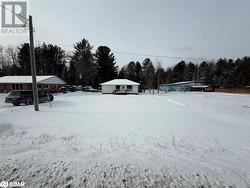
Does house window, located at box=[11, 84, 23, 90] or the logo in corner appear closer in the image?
the logo in corner

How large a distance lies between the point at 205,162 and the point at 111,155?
2.60 m

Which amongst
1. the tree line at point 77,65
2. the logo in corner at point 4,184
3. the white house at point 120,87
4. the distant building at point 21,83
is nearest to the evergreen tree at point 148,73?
the tree line at point 77,65

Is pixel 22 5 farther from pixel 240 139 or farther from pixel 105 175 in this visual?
pixel 240 139

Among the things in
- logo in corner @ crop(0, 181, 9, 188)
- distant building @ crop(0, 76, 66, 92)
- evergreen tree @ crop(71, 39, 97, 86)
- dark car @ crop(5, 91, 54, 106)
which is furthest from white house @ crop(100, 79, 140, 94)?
logo in corner @ crop(0, 181, 9, 188)

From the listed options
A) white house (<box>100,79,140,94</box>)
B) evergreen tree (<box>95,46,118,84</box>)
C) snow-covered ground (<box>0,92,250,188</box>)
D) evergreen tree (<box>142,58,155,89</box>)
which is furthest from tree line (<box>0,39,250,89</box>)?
snow-covered ground (<box>0,92,250,188</box>)

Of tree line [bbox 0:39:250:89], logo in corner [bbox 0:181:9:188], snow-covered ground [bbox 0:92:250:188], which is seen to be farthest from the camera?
tree line [bbox 0:39:250:89]

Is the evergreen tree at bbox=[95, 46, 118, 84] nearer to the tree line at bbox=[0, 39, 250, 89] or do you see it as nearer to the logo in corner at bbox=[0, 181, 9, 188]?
the tree line at bbox=[0, 39, 250, 89]

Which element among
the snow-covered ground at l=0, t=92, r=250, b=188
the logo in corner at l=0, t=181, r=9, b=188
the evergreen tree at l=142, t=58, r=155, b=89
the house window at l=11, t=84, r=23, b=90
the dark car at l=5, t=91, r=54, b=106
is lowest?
the snow-covered ground at l=0, t=92, r=250, b=188

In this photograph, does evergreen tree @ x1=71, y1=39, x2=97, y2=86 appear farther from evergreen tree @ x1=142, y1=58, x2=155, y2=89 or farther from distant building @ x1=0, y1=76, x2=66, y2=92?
evergreen tree @ x1=142, y1=58, x2=155, y2=89

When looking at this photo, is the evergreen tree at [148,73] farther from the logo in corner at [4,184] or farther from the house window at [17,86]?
the logo in corner at [4,184]

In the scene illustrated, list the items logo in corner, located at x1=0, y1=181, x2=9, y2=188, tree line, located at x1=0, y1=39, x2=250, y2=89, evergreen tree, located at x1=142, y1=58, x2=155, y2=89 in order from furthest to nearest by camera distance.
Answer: evergreen tree, located at x1=142, y1=58, x2=155, y2=89
tree line, located at x1=0, y1=39, x2=250, y2=89
logo in corner, located at x1=0, y1=181, x2=9, y2=188

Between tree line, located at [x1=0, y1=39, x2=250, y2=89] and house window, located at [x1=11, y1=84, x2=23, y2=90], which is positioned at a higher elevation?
tree line, located at [x1=0, y1=39, x2=250, y2=89]

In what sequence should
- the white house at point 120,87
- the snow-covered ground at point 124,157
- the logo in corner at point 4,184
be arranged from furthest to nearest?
the white house at point 120,87 → the snow-covered ground at point 124,157 → the logo in corner at point 4,184

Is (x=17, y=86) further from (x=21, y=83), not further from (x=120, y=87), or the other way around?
(x=120, y=87)
